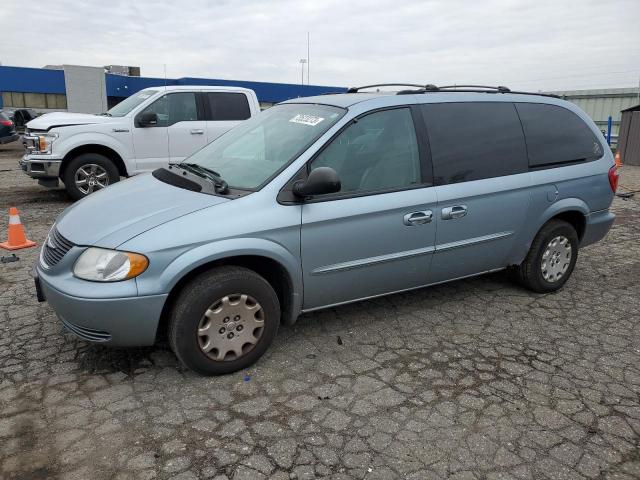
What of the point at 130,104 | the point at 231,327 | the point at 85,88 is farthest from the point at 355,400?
the point at 85,88

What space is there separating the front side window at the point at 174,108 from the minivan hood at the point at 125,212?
18.0 feet

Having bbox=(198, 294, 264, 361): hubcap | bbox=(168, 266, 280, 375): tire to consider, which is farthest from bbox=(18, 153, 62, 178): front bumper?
bbox=(198, 294, 264, 361): hubcap

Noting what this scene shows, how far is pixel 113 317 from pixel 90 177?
20.8 ft

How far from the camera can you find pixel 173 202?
Result: 3.30m

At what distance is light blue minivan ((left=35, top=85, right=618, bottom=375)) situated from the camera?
3.03 metres

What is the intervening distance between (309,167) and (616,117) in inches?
955

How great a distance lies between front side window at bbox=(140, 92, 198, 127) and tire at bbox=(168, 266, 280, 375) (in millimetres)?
6431

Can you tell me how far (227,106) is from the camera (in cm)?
945

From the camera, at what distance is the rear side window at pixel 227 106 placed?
9.32 meters

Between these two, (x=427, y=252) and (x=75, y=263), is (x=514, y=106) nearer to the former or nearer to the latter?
(x=427, y=252)

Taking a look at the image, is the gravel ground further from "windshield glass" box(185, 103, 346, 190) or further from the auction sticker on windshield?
the auction sticker on windshield

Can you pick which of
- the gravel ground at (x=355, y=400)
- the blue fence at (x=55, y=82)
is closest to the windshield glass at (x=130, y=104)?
the gravel ground at (x=355, y=400)

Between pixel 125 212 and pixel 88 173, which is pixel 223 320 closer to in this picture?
pixel 125 212

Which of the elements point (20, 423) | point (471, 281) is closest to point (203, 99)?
point (471, 281)
